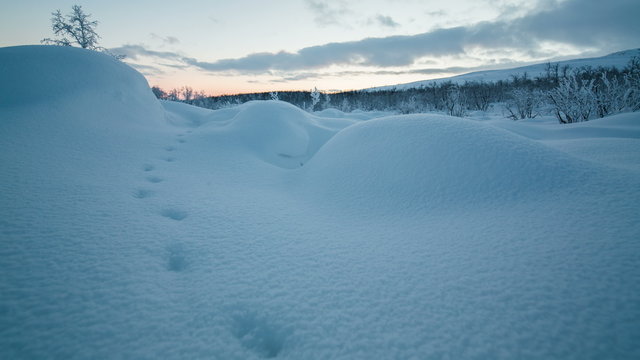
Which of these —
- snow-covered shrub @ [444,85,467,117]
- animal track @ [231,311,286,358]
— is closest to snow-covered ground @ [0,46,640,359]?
animal track @ [231,311,286,358]

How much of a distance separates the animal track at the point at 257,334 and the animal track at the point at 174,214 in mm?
841

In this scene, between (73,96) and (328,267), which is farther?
(73,96)

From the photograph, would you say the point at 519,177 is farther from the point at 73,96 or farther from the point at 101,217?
the point at 73,96

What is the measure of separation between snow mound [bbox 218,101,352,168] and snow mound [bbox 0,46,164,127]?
1211mm

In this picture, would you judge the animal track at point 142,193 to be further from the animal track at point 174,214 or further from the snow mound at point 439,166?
the snow mound at point 439,166

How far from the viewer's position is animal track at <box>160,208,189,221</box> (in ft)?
4.91

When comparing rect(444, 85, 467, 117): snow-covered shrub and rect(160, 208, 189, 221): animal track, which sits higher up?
rect(444, 85, 467, 117): snow-covered shrub

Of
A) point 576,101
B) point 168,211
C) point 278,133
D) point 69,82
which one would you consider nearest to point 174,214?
point 168,211

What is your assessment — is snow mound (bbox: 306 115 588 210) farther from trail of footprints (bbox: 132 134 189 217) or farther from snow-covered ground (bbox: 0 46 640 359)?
trail of footprints (bbox: 132 134 189 217)

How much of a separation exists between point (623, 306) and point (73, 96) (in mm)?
3888

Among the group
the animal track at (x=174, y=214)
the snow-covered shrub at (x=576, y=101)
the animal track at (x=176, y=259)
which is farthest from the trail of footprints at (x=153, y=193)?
the snow-covered shrub at (x=576, y=101)

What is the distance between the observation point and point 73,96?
256cm

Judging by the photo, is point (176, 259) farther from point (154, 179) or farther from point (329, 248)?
point (154, 179)

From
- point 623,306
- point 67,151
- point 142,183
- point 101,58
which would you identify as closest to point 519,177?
point 623,306
